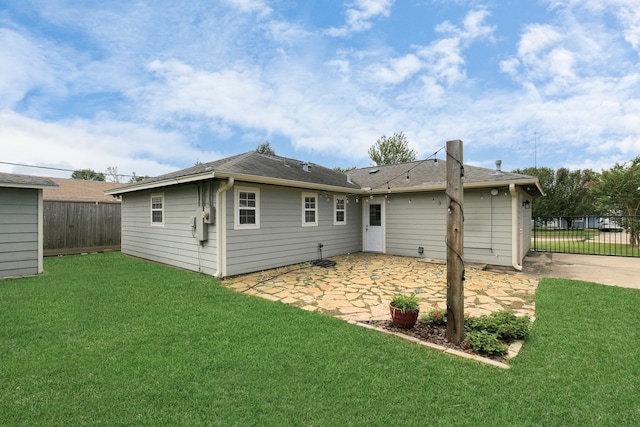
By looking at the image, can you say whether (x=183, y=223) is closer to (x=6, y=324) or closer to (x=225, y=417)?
(x=6, y=324)

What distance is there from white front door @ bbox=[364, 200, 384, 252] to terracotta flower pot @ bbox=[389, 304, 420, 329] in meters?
Result: 6.89

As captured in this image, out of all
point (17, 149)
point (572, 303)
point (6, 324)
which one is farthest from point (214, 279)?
point (17, 149)

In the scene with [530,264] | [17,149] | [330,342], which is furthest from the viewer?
[17,149]

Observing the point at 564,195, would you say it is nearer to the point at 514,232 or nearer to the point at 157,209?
the point at 514,232

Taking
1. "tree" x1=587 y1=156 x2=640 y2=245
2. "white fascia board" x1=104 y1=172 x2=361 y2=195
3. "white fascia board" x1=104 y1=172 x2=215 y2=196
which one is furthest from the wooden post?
"tree" x1=587 y1=156 x2=640 y2=245

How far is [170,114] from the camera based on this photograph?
49.5ft

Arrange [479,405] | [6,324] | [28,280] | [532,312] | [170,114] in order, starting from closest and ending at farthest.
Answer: [479,405]
[6,324]
[532,312]
[28,280]
[170,114]

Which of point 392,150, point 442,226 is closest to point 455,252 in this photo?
point 442,226

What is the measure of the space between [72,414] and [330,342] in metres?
2.25

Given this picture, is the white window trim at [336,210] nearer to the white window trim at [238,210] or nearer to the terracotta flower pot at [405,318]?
the white window trim at [238,210]

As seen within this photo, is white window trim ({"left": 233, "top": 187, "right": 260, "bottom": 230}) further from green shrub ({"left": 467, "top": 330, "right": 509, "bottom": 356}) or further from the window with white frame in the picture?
green shrub ({"left": 467, "top": 330, "right": 509, "bottom": 356})

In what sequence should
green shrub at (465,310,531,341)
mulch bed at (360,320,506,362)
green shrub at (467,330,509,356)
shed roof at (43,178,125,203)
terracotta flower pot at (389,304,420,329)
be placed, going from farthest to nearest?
shed roof at (43,178,125,203), terracotta flower pot at (389,304,420,329), green shrub at (465,310,531,341), mulch bed at (360,320,506,362), green shrub at (467,330,509,356)

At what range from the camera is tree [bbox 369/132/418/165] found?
2822cm

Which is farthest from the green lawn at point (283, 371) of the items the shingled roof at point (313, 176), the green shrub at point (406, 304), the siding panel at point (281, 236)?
the shingled roof at point (313, 176)
